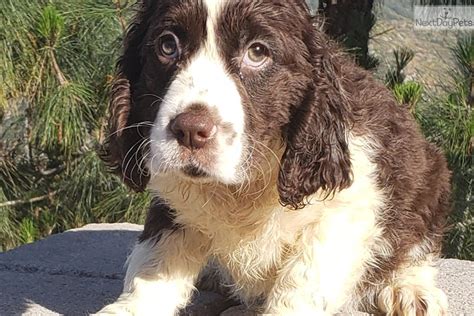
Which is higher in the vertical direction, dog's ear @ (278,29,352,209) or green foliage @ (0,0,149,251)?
dog's ear @ (278,29,352,209)

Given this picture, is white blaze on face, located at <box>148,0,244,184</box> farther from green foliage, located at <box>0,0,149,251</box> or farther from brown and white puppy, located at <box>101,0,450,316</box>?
green foliage, located at <box>0,0,149,251</box>

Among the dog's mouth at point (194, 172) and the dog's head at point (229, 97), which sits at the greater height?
the dog's head at point (229, 97)

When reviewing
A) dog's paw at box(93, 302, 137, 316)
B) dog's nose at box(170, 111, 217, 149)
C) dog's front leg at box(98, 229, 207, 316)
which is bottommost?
dog's paw at box(93, 302, 137, 316)

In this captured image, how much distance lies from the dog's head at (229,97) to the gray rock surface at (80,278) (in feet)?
2.25

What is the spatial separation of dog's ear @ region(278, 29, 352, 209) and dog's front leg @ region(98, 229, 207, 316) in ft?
1.54

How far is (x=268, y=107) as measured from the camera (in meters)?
2.97

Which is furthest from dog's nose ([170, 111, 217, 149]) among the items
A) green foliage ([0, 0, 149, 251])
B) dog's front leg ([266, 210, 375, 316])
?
green foliage ([0, 0, 149, 251])

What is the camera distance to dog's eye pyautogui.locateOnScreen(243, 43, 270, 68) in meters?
2.90

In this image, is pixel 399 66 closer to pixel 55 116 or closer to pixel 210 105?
pixel 55 116

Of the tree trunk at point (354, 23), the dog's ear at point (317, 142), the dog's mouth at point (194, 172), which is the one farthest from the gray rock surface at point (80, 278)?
the tree trunk at point (354, 23)

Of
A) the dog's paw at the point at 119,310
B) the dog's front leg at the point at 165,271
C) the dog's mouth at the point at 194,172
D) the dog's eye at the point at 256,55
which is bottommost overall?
the dog's paw at the point at 119,310

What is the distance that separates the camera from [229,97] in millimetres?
2779

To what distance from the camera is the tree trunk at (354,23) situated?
19.4 feet

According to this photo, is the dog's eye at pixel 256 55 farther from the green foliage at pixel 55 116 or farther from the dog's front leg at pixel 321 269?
the green foliage at pixel 55 116
